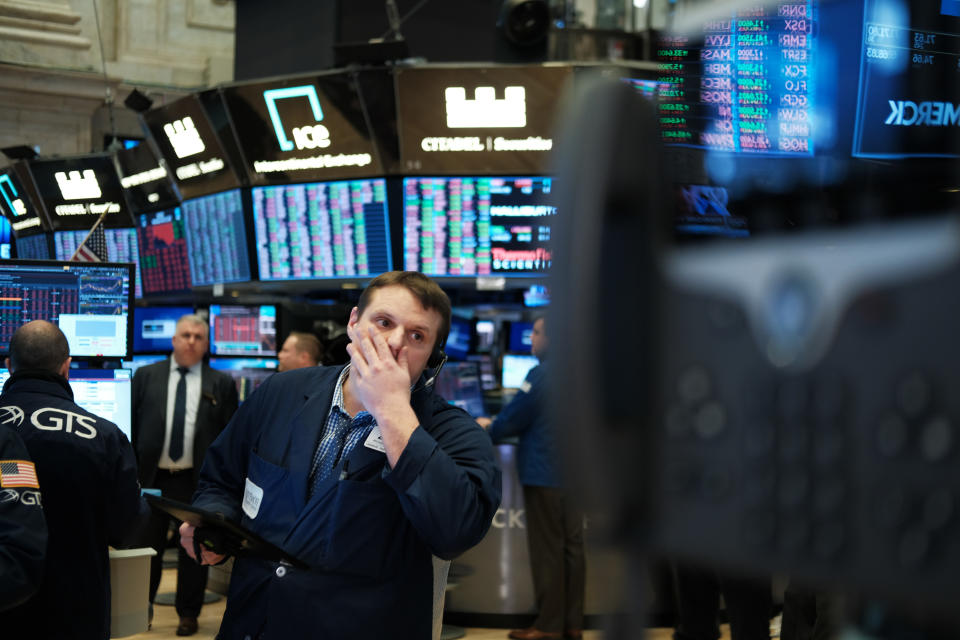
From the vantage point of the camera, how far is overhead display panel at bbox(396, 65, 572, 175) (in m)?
5.39

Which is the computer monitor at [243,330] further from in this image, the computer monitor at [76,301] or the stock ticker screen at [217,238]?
the computer monitor at [76,301]

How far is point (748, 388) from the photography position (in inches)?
20.1

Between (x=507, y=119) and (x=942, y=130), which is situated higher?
(x=507, y=119)

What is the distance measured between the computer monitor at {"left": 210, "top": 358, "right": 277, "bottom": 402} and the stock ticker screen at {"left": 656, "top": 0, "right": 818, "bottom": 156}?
6.30 m

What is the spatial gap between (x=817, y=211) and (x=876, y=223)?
39 millimetres

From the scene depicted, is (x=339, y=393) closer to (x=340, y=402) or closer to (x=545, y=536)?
(x=340, y=402)

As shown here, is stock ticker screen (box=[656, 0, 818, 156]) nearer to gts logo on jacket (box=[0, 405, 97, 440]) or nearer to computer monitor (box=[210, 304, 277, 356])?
gts logo on jacket (box=[0, 405, 97, 440])

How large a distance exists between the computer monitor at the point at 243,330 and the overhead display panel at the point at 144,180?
1.34 metres

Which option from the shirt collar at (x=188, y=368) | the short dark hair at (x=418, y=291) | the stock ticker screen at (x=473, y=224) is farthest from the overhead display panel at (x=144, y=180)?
the short dark hair at (x=418, y=291)

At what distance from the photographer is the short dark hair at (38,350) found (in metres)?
3.19

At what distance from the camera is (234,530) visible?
1.85 m

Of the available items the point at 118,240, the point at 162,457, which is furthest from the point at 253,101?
the point at 118,240

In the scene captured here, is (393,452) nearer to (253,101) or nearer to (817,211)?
(817,211)

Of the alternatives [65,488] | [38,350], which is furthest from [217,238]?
[65,488]
